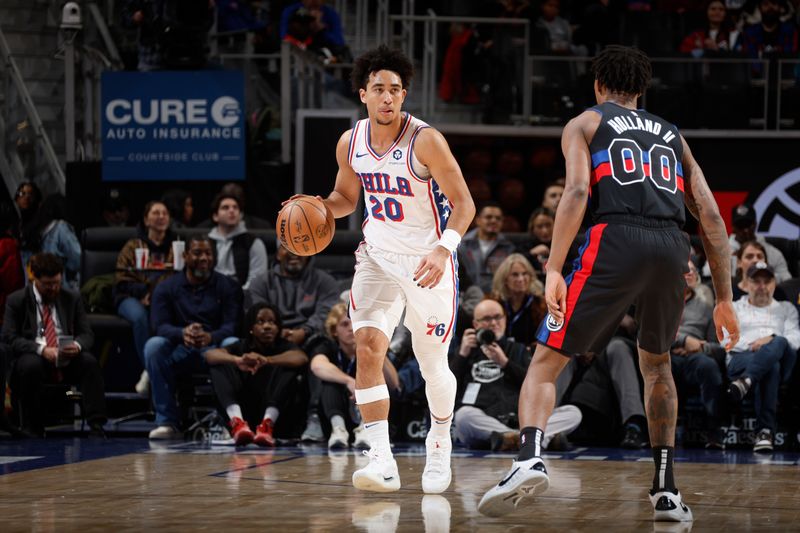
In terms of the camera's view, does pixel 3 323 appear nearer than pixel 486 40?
Yes

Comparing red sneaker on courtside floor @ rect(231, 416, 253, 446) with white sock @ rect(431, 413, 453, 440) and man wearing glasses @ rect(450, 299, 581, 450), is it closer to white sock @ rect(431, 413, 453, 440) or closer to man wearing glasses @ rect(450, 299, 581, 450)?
man wearing glasses @ rect(450, 299, 581, 450)

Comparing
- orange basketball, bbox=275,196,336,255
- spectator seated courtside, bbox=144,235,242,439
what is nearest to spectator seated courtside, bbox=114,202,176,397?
spectator seated courtside, bbox=144,235,242,439

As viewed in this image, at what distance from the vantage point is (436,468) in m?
5.86

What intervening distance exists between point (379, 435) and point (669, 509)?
1.53 metres

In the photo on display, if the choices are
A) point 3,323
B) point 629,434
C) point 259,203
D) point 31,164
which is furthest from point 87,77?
point 629,434

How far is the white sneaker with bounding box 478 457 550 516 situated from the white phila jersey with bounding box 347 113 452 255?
4.99ft

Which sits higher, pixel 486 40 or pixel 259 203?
pixel 486 40

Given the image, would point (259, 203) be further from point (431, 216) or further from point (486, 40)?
point (431, 216)

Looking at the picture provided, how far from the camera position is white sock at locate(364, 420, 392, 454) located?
19.1ft

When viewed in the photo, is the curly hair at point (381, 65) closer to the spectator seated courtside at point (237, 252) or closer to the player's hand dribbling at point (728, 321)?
the player's hand dribbling at point (728, 321)

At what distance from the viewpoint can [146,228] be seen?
35.7ft

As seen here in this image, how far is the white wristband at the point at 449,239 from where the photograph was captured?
5715 mm

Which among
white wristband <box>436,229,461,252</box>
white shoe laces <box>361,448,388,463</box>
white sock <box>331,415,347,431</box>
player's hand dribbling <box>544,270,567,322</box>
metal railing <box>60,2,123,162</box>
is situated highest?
metal railing <box>60,2,123,162</box>

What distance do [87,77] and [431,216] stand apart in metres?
7.79
